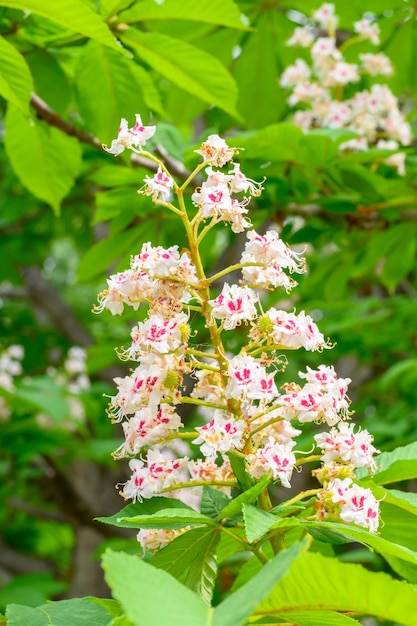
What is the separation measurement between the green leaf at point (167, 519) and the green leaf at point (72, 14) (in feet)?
2.44

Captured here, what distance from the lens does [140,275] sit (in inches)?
36.0

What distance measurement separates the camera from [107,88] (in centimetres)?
157

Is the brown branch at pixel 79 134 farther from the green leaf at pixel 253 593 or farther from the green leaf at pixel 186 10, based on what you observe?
the green leaf at pixel 253 593

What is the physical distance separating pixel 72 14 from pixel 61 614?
83 centimetres

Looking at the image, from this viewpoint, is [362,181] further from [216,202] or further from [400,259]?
[216,202]

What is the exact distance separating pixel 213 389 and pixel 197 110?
1.62m

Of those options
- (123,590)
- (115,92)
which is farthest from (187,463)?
(115,92)

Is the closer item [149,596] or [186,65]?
[149,596]

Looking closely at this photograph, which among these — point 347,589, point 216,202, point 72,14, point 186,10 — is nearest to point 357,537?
point 347,589

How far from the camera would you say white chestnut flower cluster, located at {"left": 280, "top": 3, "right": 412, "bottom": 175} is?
2189 mm

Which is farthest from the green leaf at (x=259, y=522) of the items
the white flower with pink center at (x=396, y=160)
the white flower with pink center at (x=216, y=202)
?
the white flower with pink center at (x=396, y=160)

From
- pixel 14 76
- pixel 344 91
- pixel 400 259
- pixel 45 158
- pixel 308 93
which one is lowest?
pixel 14 76

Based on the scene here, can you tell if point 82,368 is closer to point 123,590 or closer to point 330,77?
point 330,77

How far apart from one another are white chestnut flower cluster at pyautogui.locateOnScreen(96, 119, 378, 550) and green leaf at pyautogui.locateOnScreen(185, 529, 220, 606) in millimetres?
67
